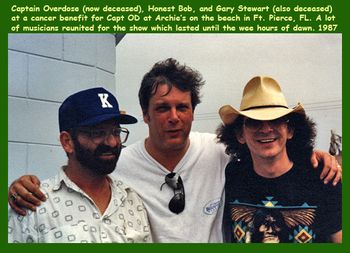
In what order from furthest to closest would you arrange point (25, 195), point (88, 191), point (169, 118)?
Result: point (169, 118) → point (88, 191) → point (25, 195)

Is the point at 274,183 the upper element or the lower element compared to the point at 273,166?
lower

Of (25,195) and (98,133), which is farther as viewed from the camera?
(98,133)

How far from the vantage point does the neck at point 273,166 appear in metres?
3.79

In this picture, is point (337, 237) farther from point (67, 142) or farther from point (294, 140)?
point (67, 142)

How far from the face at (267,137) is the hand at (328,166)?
0.68 ft

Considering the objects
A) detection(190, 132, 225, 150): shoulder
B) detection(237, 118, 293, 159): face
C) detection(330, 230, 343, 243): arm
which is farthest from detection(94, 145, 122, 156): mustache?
detection(330, 230, 343, 243): arm

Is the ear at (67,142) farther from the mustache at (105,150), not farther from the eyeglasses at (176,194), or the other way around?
the eyeglasses at (176,194)

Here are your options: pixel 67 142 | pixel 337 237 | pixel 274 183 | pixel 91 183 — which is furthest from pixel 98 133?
pixel 337 237

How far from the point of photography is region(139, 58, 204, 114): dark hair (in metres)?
3.89

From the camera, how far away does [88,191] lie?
12.3 feet

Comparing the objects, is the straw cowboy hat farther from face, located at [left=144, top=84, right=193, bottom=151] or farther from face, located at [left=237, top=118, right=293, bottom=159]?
face, located at [left=144, top=84, right=193, bottom=151]

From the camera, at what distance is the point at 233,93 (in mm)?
3994

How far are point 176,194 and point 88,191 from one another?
0.59 meters

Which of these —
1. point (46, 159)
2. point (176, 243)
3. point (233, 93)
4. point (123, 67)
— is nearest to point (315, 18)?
point (233, 93)
